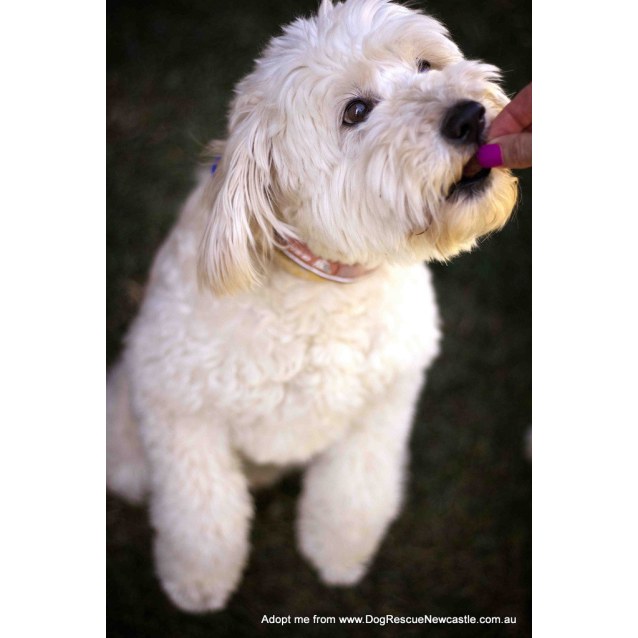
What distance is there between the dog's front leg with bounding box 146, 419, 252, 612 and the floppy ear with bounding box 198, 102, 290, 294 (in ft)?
1.65

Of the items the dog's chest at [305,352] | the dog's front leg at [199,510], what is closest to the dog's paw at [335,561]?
the dog's front leg at [199,510]

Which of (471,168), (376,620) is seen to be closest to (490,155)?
(471,168)

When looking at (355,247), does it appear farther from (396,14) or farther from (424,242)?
(396,14)

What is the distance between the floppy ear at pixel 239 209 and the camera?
3.79 ft

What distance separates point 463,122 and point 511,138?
0.10 m

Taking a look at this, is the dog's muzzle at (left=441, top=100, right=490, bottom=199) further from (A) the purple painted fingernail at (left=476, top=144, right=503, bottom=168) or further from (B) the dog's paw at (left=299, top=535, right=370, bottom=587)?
(B) the dog's paw at (left=299, top=535, right=370, bottom=587)

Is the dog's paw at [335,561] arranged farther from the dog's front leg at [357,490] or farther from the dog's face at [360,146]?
the dog's face at [360,146]

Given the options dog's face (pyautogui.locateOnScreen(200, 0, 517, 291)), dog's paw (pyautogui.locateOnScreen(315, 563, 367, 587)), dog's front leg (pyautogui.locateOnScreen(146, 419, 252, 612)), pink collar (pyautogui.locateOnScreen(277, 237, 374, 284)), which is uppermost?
dog's face (pyautogui.locateOnScreen(200, 0, 517, 291))

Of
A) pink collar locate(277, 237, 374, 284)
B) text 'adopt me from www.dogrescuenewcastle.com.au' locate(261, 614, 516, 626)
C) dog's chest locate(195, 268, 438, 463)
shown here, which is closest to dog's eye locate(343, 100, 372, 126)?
pink collar locate(277, 237, 374, 284)

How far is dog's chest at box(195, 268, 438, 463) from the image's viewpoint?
138cm

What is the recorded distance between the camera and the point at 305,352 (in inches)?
55.0

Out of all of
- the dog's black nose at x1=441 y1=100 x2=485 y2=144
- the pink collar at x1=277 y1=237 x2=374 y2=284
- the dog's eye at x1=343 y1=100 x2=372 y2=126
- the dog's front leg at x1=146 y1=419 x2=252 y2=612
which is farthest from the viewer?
the dog's front leg at x1=146 y1=419 x2=252 y2=612

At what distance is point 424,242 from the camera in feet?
3.78
